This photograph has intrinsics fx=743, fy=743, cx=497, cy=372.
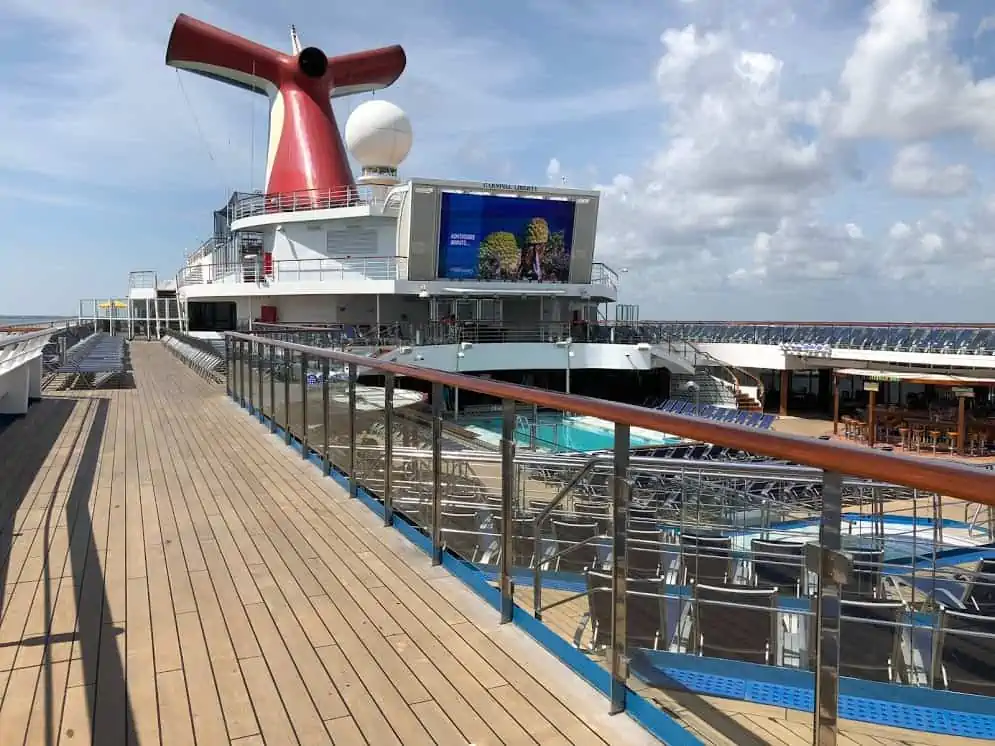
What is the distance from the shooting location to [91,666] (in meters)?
2.47

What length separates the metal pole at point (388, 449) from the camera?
4.03m

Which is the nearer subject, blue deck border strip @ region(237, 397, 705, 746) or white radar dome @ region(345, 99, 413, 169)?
blue deck border strip @ region(237, 397, 705, 746)

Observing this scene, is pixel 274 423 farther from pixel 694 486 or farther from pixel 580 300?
pixel 580 300

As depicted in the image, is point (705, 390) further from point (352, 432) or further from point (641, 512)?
point (641, 512)

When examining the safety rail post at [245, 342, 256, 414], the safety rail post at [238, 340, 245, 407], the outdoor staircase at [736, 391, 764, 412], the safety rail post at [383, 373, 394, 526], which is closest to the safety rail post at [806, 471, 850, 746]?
the safety rail post at [383, 373, 394, 526]

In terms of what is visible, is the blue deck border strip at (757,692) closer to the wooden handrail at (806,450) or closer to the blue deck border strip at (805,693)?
the blue deck border strip at (805,693)

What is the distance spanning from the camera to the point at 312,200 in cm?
2694

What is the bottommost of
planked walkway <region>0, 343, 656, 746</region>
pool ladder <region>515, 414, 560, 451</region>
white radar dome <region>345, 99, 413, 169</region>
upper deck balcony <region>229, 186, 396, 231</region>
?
planked walkway <region>0, 343, 656, 746</region>

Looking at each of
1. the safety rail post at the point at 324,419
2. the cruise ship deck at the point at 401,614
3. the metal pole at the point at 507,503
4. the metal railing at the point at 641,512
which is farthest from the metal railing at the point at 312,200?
the metal pole at the point at 507,503

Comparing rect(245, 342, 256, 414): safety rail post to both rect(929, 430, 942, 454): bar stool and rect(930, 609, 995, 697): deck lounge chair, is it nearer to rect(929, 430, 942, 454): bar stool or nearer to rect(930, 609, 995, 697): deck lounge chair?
rect(930, 609, 995, 697): deck lounge chair

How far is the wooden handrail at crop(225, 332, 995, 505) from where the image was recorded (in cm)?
124

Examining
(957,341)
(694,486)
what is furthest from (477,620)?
(957,341)

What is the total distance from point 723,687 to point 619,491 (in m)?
0.77

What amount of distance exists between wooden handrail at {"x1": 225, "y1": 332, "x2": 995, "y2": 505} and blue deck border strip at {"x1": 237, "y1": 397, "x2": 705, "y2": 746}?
80 centimetres
